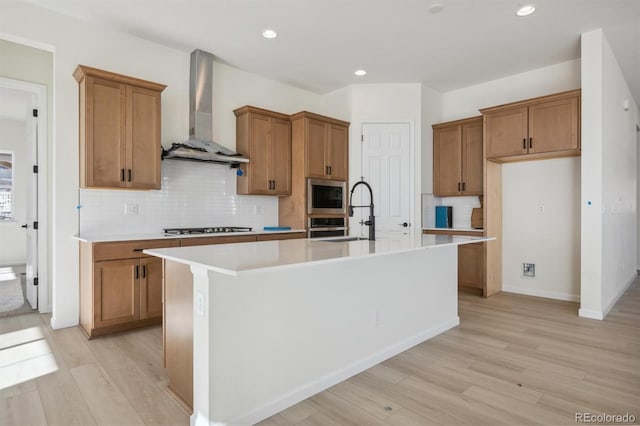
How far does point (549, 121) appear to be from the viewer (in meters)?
4.09

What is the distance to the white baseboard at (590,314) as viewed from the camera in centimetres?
368

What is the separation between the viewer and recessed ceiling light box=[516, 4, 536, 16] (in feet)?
10.6

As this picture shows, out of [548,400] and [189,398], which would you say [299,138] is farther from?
[548,400]

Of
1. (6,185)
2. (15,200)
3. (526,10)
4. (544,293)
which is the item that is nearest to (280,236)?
(526,10)

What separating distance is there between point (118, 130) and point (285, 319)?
2.55m

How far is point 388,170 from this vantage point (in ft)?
17.1

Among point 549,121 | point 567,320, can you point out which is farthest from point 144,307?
point 549,121

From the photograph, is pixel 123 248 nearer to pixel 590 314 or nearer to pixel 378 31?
pixel 378 31

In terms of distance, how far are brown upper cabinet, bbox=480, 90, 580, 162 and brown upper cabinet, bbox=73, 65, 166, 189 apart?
12.9 ft

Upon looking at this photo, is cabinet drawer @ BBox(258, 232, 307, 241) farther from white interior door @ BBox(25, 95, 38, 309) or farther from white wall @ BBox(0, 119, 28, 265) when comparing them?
white wall @ BBox(0, 119, 28, 265)

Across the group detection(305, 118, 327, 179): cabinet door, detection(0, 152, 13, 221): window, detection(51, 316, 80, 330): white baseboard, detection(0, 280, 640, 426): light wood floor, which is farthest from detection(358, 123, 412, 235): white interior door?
detection(0, 152, 13, 221): window

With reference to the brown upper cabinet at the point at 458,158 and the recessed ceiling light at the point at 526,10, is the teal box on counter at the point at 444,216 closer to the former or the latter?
the brown upper cabinet at the point at 458,158

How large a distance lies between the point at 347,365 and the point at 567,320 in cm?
264

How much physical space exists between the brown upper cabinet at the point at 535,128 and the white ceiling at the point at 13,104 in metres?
5.95
